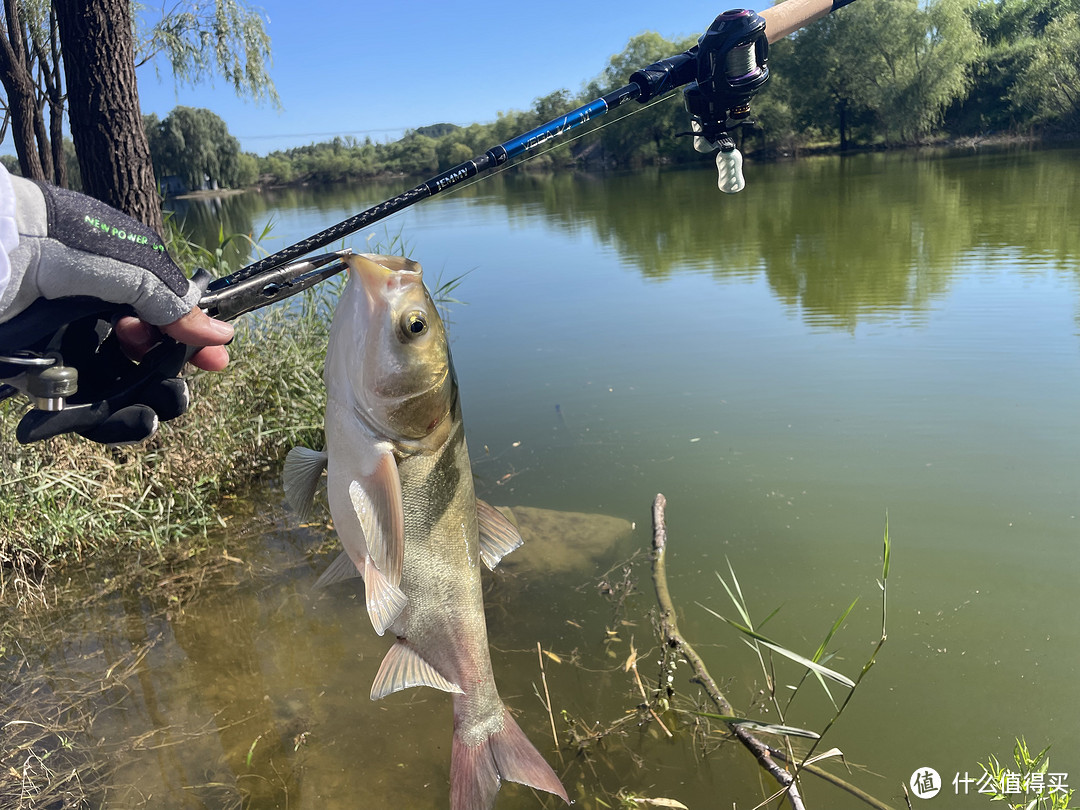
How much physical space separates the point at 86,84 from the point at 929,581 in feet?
21.0

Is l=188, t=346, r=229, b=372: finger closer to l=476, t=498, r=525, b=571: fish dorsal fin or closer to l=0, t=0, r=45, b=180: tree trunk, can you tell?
l=476, t=498, r=525, b=571: fish dorsal fin

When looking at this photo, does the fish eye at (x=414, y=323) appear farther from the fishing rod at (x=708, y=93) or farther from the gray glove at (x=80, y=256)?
the fishing rod at (x=708, y=93)

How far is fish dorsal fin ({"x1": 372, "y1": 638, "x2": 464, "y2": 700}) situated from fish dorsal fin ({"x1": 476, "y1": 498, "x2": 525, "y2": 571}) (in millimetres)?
312

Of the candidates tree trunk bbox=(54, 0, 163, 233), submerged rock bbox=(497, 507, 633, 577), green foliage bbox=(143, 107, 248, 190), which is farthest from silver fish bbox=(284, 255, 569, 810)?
green foliage bbox=(143, 107, 248, 190)

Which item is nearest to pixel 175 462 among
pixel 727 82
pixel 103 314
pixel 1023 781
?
pixel 103 314

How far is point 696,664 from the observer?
3.49 metres

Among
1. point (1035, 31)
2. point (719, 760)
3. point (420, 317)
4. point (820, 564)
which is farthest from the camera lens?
point (1035, 31)

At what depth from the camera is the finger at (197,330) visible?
1984 mm

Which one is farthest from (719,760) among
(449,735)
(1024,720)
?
(1024,720)

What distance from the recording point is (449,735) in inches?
133

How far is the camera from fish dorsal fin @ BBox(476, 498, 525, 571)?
2053 millimetres

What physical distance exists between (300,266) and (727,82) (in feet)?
6.03

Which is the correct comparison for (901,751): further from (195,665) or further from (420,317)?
(195,665)

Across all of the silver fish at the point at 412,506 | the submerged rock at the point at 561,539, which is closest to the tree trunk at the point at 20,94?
the submerged rock at the point at 561,539
